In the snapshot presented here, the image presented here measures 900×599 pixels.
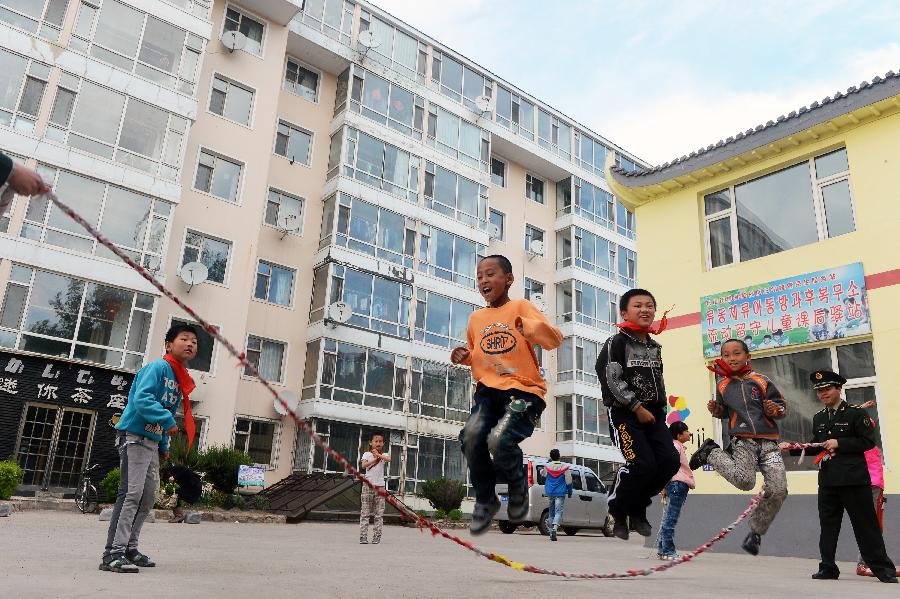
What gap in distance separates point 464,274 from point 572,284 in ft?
24.5

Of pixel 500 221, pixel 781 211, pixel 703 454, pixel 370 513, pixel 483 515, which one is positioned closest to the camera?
pixel 483 515

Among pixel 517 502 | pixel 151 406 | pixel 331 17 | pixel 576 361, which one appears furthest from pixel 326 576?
pixel 576 361

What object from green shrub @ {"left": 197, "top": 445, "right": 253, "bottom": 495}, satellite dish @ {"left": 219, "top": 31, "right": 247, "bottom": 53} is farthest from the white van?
satellite dish @ {"left": 219, "top": 31, "right": 247, "bottom": 53}

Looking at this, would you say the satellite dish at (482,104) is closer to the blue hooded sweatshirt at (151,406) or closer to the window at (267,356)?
the window at (267,356)

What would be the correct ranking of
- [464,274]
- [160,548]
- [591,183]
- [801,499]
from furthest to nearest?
[591,183], [464,274], [801,499], [160,548]

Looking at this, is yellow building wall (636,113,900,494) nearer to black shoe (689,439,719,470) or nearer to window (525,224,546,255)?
black shoe (689,439,719,470)

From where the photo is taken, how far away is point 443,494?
23891mm

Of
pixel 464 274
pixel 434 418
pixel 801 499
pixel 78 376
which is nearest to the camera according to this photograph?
pixel 801 499

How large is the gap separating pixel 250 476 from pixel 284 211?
460 inches

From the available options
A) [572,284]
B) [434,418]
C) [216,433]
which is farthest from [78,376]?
[572,284]

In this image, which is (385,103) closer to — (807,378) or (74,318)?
(74,318)

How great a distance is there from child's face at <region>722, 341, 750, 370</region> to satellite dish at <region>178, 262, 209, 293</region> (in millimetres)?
19308

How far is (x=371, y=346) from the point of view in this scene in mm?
26797

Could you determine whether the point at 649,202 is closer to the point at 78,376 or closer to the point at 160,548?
the point at 160,548
